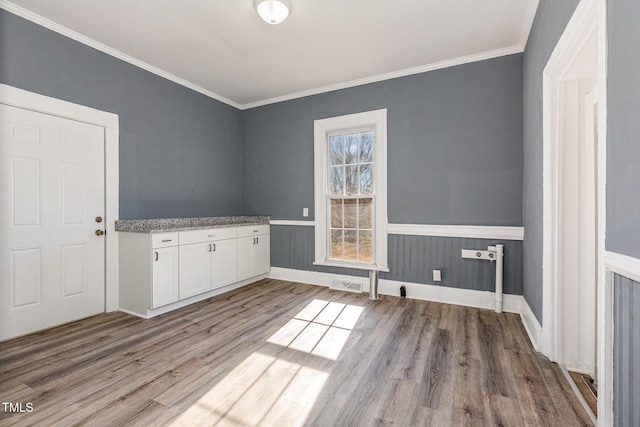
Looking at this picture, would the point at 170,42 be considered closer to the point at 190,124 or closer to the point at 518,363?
the point at 190,124

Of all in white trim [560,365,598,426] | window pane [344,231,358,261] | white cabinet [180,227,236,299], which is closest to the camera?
white trim [560,365,598,426]

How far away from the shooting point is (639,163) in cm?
98

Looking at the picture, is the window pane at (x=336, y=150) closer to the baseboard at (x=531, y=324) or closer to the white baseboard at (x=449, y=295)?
the white baseboard at (x=449, y=295)

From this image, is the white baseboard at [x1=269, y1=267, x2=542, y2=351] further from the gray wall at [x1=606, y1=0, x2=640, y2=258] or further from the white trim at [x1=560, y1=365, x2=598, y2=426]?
the gray wall at [x1=606, y1=0, x2=640, y2=258]

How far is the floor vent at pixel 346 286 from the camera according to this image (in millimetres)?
3809

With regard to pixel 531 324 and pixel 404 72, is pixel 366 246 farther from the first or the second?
pixel 404 72

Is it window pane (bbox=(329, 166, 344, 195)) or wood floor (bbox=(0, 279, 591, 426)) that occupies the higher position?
window pane (bbox=(329, 166, 344, 195))

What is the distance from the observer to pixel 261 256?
14.3 ft

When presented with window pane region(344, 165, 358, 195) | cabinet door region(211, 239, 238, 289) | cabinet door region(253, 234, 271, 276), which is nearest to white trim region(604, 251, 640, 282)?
window pane region(344, 165, 358, 195)

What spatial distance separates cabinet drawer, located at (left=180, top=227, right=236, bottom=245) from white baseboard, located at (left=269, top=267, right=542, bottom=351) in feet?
Result: 3.87

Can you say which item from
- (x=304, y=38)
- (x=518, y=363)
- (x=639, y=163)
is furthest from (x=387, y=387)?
(x=304, y=38)

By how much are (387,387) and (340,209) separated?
257 centimetres

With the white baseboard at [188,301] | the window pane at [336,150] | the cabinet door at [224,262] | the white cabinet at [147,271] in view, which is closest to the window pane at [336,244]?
the window pane at [336,150]

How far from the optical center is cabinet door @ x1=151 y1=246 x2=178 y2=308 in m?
2.92
